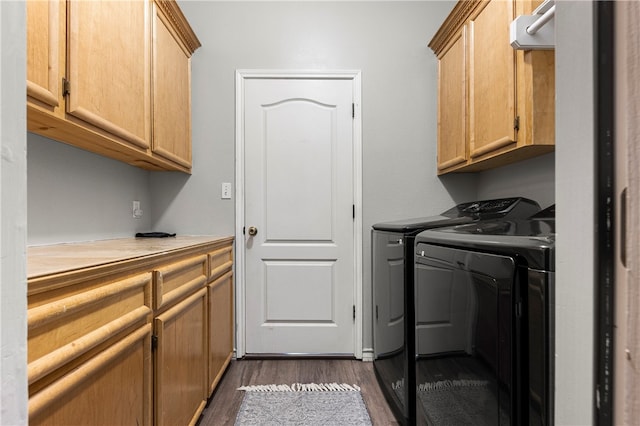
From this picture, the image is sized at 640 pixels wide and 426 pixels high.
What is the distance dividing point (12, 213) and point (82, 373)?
566 millimetres

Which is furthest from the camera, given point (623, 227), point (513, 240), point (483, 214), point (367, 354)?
point (367, 354)

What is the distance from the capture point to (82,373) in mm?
788

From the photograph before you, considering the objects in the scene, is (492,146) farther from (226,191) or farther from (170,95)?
(170,95)

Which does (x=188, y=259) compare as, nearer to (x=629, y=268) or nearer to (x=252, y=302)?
(x=252, y=302)

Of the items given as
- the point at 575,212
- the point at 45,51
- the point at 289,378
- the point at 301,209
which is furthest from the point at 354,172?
the point at 575,212

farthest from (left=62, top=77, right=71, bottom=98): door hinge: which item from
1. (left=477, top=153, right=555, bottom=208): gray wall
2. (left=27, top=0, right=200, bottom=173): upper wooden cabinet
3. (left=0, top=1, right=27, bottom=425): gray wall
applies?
(left=477, top=153, right=555, bottom=208): gray wall

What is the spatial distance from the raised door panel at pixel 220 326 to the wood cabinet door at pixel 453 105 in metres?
1.61

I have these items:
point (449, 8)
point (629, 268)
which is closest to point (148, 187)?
point (449, 8)

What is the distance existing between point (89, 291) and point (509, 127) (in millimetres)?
1681

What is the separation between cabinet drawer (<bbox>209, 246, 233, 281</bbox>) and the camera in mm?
1896

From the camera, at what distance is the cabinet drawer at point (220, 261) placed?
190 cm

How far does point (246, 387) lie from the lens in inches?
81.9

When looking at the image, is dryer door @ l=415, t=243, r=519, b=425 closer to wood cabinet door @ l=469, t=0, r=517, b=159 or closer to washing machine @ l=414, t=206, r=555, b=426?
washing machine @ l=414, t=206, r=555, b=426

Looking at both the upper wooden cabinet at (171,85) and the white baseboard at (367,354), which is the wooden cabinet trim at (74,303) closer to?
the upper wooden cabinet at (171,85)
